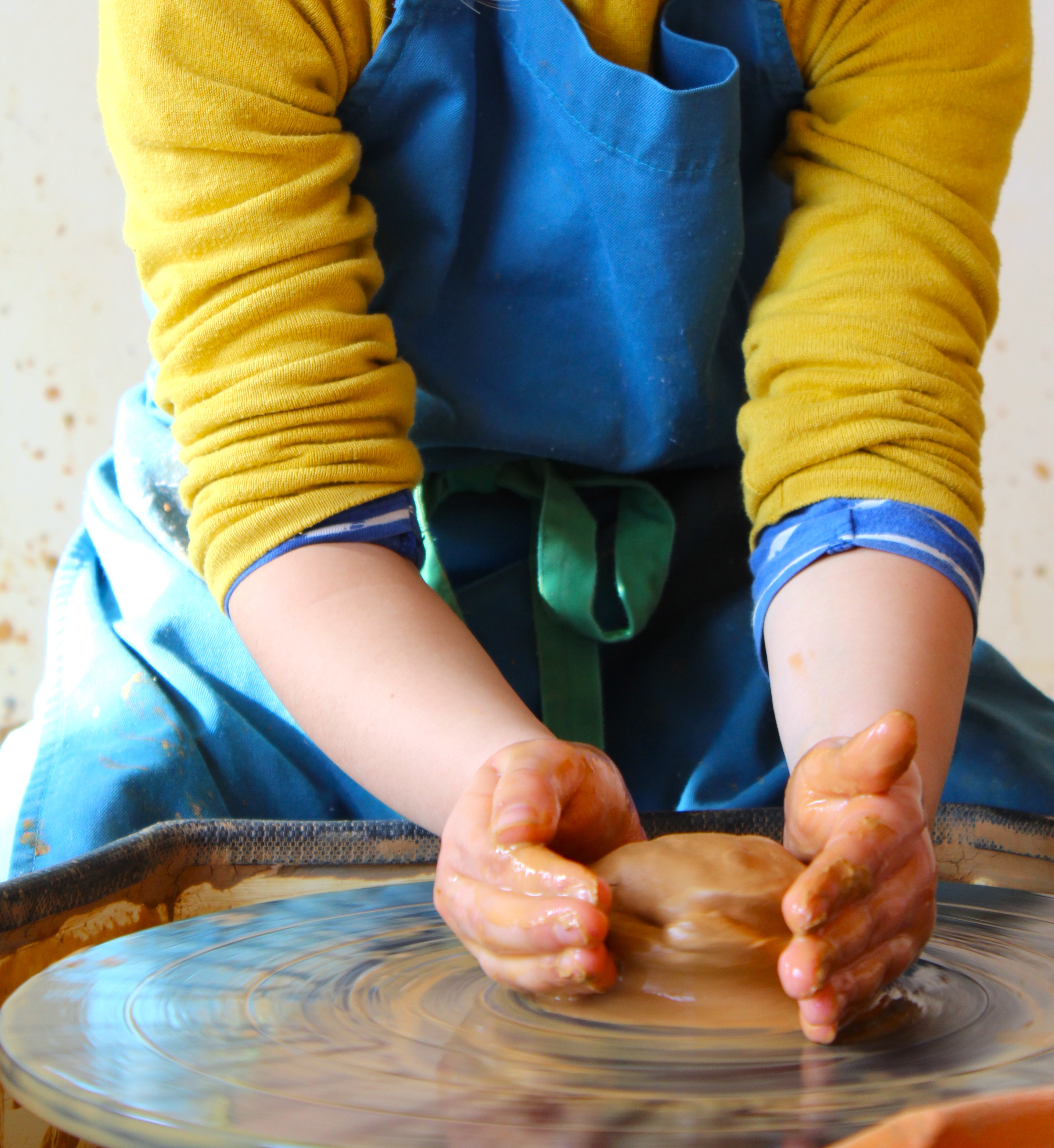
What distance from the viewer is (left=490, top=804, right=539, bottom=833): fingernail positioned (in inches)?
18.4

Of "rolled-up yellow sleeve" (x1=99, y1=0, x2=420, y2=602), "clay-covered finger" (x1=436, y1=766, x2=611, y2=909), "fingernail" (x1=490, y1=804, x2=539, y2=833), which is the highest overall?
"rolled-up yellow sleeve" (x1=99, y1=0, x2=420, y2=602)

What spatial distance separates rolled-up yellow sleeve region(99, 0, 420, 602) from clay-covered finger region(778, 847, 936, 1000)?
0.39m

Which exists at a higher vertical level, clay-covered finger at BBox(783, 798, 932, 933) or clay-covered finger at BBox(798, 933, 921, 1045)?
clay-covered finger at BBox(783, 798, 932, 933)

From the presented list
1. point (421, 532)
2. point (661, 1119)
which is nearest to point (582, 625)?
point (421, 532)

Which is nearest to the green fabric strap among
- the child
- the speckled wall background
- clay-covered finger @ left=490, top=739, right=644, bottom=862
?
the child

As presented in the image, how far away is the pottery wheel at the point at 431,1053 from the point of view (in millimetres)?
388

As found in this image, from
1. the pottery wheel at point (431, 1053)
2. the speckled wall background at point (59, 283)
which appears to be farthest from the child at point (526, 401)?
the speckled wall background at point (59, 283)

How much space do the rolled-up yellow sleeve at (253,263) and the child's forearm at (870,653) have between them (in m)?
0.26

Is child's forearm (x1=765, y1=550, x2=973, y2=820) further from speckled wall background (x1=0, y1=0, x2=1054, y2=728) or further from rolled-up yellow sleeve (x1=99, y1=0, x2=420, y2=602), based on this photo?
speckled wall background (x1=0, y1=0, x2=1054, y2=728)

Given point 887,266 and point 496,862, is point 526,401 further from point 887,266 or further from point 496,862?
point 496,862

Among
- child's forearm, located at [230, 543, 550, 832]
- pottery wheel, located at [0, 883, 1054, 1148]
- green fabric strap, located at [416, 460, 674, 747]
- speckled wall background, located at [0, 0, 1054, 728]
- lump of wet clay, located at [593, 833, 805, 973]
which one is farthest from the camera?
speckled wall background, located at [0, 0, 1054, 728]

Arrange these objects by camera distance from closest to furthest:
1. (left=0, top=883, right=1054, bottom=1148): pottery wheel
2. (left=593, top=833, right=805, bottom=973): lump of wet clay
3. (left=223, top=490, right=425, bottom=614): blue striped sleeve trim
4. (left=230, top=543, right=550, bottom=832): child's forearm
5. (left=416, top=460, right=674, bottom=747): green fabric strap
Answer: (left=0, top=883, right=1054, bottom=1148): pottery wheel → (left=593, top=833, right=805, bottom=973): lump of wet clay → (left=230, top=543, right=550, bottom=832): child's forearm → (left=223, top=490, right=425, bottom=614): blue striped sleeve trim → (left=416, top=460, right=674, bottom=747): green fabric strap

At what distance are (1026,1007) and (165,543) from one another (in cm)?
67

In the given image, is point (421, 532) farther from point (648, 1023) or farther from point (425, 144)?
point (648, 1023)
